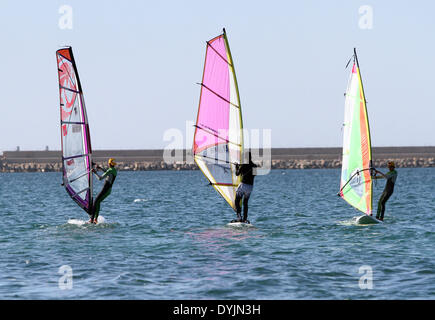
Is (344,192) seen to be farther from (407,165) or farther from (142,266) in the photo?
(407,165)

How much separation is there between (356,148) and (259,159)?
→ 359 feet

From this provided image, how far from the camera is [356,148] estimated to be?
21.0 m

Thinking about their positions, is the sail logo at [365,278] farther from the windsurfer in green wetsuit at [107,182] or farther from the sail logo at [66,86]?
the sail logo at [66,86]

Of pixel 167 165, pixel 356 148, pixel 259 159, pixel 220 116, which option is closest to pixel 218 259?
pixel 220 116

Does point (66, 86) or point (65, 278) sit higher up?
point (66, 86)

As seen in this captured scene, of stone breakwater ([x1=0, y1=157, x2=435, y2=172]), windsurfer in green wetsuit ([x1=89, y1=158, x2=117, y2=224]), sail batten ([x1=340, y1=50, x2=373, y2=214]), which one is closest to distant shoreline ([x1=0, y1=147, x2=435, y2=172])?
stone breakwater ([x1=0, y1=157, x2=435, y2=172])

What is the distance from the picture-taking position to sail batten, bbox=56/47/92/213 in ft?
66.9

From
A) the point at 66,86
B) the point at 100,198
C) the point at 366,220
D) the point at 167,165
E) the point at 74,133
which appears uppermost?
the point at 66,86

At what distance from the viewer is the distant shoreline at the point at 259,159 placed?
130 m

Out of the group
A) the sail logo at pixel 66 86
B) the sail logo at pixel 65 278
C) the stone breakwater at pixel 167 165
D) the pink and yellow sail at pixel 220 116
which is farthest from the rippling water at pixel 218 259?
the stone breakwater at pixel 167 165

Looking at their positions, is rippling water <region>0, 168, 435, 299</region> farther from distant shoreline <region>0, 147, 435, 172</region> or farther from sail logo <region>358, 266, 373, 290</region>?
distant shoreline <region>0, 147, 435, 172</region>

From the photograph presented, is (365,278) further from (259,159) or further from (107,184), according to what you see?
(259,159)
